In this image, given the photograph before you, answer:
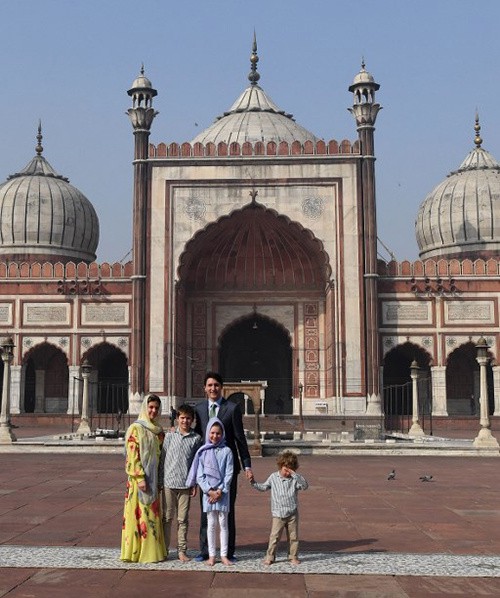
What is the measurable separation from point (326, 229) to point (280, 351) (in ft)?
22.6

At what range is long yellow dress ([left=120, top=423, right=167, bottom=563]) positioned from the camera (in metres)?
4.94

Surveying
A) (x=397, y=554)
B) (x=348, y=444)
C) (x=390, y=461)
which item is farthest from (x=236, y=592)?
(x=348, y=444)

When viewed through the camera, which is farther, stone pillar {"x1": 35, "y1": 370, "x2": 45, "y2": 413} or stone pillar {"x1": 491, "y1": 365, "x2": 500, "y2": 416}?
stone pillar {"x1": 35, "y1": 370, "x2": 45, "y2": 413}

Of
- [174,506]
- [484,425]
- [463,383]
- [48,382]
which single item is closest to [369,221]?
[463,383]

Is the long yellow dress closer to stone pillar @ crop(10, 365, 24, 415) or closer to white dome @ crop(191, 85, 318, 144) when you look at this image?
stone pillar @ crop(10, 365, 24, 415)

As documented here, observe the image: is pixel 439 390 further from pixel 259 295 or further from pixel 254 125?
pixel 254 125

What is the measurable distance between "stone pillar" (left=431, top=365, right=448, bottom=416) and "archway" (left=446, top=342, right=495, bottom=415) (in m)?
1.49

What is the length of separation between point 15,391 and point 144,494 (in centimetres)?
2273

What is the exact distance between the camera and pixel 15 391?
26.6 metres

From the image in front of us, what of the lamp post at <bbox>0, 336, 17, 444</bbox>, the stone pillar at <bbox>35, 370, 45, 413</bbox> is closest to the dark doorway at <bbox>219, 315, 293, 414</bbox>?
the stone pillar at <bbox>35, 370, 45, 413</bbox>

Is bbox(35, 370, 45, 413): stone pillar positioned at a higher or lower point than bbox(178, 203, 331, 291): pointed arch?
lower

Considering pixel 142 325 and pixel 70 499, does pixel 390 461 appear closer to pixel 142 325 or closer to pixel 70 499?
pixel 70 499

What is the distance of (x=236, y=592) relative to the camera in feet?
14.0

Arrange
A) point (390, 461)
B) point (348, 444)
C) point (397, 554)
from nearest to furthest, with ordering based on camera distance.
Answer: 1. point (397, 554)
2. point (390, 461)
3. point (348, 444)
